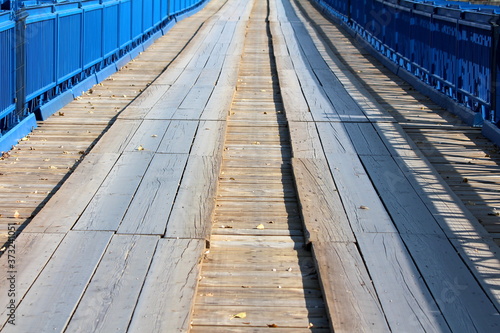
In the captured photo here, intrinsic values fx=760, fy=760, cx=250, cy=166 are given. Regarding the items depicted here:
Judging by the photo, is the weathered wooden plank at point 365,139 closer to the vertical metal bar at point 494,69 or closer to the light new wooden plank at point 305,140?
the light new wooden plank at point 305,140

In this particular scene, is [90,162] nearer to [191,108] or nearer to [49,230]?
[49,230]

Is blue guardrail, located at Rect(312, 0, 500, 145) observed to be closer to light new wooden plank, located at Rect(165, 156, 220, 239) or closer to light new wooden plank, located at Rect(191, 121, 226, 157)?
light new wooden plank, located at Rect(191, 121, 226, 157)

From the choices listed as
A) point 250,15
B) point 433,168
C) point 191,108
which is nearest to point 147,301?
Result: point 433,168

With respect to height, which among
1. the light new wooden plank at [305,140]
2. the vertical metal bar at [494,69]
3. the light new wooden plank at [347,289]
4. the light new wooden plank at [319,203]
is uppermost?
the vertical metal bar at [494,69]

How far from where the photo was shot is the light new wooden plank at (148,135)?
29.1 feet

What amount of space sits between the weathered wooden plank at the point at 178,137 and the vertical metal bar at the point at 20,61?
1828mm

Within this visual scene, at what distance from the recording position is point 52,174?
7.91m

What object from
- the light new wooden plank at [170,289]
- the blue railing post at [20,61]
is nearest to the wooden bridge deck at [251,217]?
the light new wooden plank at [170,289]

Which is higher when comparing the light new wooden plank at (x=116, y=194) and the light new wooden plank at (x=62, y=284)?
the light new wooden plank at (x=116, y=194)

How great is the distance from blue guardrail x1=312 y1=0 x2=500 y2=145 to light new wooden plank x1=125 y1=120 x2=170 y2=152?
166 inches

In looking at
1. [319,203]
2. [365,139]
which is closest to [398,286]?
[319,203]

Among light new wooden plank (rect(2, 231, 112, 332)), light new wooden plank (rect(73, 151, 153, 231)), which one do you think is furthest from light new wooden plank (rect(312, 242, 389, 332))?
light new wooden plank (rect(73, 151, 153, 231))

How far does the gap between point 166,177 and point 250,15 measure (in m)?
28.1

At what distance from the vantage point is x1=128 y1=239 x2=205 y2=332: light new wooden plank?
4625 millimetres
